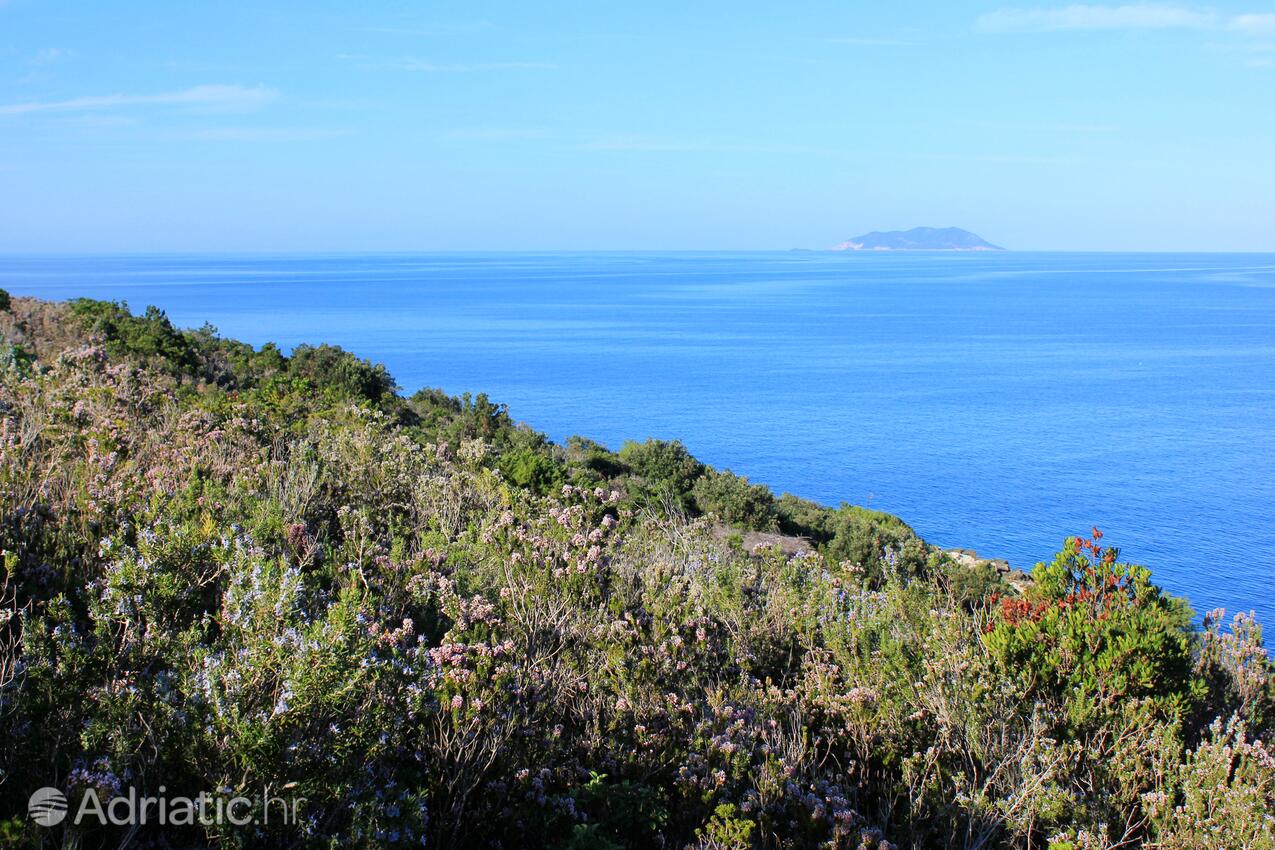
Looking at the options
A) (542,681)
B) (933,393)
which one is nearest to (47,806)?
(542,681)

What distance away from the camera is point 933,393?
59.4 metres

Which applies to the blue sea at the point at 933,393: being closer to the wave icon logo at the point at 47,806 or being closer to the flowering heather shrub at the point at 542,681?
the flowering heather shrub at the point at 542,681

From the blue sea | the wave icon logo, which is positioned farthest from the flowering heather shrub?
the blue sea

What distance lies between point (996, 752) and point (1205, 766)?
0.96 m

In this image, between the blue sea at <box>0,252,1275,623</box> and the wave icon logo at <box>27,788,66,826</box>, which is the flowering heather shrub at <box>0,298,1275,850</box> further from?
the blue sea at <box>0,252,1275,623</box>

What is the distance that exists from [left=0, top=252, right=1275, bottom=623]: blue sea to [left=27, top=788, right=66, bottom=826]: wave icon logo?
28.4 meters

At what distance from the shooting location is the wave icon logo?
2.80 metres

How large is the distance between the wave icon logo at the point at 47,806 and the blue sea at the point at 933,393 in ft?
93.3

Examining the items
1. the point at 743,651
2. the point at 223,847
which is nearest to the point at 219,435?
the point at 743,651

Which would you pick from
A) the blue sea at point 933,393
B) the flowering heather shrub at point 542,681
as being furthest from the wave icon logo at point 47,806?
the blue sea at point 933,393

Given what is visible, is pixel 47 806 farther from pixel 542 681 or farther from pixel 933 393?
pixel 933 393

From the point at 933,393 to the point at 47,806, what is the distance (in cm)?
5997

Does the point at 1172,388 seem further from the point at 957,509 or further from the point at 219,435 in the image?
the point at 219,435

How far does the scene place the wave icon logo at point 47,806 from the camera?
110 inches
